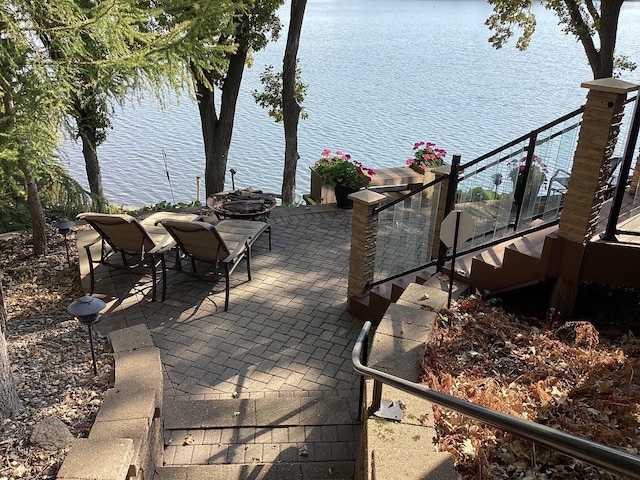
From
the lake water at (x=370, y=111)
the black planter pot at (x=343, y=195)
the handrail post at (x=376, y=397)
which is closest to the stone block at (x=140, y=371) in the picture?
the handrail post at (x=376, y=397)

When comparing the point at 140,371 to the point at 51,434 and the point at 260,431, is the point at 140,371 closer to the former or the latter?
the point at 51,434

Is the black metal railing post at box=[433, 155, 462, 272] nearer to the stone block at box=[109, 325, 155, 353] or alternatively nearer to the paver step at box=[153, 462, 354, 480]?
the paver step at box=[153, 462, 354, 480]

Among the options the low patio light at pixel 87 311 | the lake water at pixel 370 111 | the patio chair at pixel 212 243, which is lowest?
the lake water at pixel 370 111

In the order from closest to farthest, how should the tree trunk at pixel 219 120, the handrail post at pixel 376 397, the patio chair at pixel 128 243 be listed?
1. the handrail post at pixel 376 397
2. the patio chair at pixel 128 243
3. the tree trunk at pixel 219 120

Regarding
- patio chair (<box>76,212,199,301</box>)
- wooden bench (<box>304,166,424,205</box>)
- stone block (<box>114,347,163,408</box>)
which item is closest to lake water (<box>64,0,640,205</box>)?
wooden bench (<box>304,166,424,205</box>)

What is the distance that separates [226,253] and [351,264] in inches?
56.1

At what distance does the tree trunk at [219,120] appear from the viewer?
11000 mm

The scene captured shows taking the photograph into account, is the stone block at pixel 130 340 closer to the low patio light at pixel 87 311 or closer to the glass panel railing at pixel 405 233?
the low patio light at pixel 87 311

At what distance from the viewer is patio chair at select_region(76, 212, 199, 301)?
596cm

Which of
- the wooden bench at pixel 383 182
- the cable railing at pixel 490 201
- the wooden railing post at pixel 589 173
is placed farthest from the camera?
the wooden bench at pixel 383 182

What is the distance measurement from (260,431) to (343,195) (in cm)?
569

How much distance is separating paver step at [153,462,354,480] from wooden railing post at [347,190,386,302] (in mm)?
2402

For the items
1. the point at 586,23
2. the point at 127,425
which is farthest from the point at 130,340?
the point at 586,23

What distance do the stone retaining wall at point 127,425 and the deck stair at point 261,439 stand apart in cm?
25
